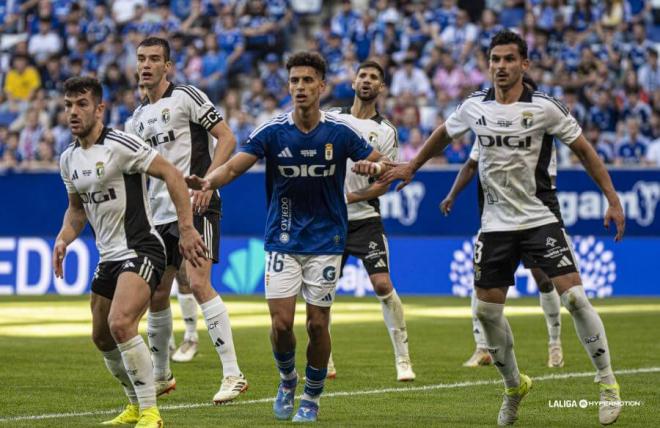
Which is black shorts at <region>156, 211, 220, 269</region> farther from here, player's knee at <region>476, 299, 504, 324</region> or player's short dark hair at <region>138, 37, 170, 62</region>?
player's knee at <region>476, 299, 504, 324</region>

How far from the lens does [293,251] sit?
8922 mm

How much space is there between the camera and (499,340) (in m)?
8.85

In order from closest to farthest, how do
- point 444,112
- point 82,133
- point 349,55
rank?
point 82,133 → point 444,112 → point 349,55

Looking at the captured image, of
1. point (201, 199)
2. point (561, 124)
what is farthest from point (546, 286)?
point (201, 199)

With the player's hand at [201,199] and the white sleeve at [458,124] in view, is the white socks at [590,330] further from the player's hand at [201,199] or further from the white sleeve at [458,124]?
the player's hand at [201,199]

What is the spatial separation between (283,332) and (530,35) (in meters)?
18.2

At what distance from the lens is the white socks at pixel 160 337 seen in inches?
400

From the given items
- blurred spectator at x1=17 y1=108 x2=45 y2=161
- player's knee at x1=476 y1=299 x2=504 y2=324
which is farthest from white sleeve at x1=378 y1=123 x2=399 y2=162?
blurred spectator at x1=17 y1=108 x2=45 y2=161

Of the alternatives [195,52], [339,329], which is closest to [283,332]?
[339,329]

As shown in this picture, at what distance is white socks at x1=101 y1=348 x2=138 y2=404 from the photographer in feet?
Result: 28.6

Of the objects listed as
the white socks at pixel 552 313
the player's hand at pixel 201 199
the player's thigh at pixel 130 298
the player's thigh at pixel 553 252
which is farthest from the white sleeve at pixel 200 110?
the white socks at pixel 552 313

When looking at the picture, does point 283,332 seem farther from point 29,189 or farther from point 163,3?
point 163,3

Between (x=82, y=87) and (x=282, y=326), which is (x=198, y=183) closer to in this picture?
(x=82, y=87)

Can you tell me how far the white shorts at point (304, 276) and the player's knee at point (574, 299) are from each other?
152 cm
